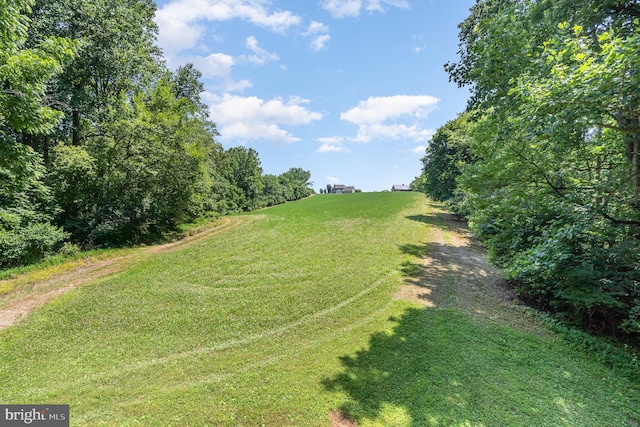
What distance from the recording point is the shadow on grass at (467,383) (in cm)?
396

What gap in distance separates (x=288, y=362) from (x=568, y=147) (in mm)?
7804

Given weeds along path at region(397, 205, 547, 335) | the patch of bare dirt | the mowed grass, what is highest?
weeds along path at region(397, 205, 547, 335)

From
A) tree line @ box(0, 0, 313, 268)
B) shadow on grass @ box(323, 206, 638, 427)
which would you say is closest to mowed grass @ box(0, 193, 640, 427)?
shadow on grass @ box(323, 206, 638, 427)

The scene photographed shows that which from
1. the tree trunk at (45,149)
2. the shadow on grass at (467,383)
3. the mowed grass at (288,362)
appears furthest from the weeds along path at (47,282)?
the shadow on grass at (467,383)

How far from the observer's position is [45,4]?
457 inches

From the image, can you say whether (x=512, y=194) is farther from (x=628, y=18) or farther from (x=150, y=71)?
(x=150, y=71)

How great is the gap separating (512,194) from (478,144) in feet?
12.2

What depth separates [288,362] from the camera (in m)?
5.10

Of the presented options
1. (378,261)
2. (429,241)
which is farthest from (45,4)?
(429,241)

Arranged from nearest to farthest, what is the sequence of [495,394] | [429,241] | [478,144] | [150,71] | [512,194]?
1. [495,394]
2. [512,194]
3. [478,144]
4. [429,241]
5. [150,71]

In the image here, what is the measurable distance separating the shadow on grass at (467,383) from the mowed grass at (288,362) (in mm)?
24

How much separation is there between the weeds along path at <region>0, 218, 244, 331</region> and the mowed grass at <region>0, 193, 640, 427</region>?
50 cm

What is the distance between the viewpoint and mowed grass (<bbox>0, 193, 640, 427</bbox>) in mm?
4004

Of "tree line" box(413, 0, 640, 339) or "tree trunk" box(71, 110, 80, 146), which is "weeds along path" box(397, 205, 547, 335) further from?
"tree trunk" box(71, 110, 80, 146)
